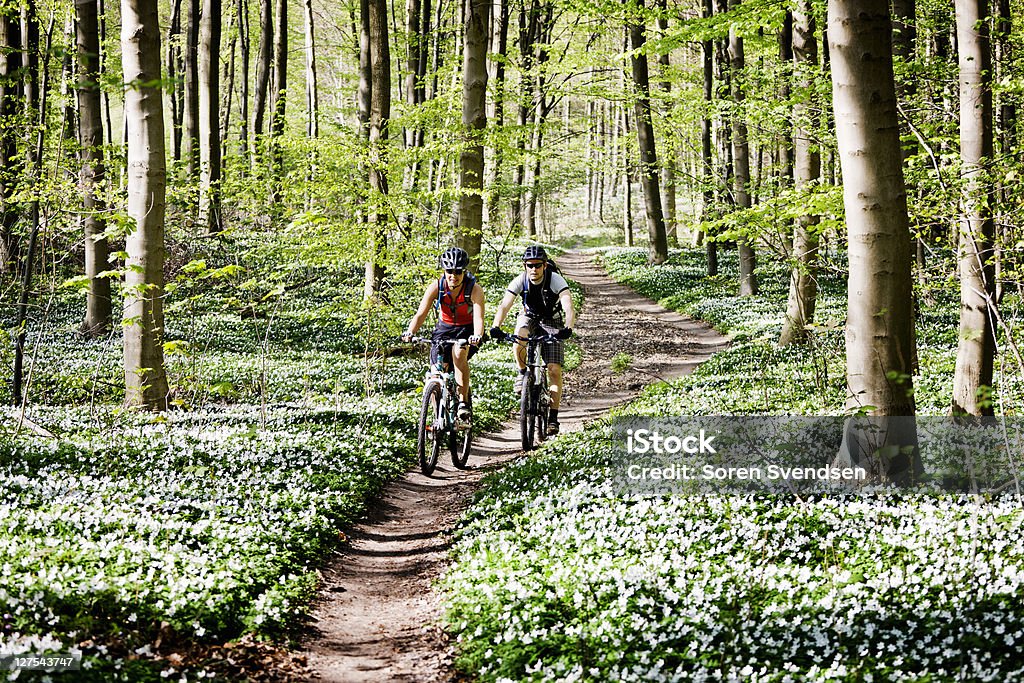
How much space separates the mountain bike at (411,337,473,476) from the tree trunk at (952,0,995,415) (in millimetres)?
5640

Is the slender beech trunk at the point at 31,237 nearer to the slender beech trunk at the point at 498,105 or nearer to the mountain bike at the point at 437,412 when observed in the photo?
the mountain bike at the point at 437,412

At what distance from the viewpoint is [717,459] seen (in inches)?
338

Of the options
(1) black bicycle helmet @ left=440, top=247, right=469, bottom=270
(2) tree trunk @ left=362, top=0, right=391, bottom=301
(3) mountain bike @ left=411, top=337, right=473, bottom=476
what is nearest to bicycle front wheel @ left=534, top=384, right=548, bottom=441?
(3) mountain bike @ left=411, top=337, right=473, bottom=476

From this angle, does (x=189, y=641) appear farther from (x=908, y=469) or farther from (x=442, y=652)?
(x=908, y=469)

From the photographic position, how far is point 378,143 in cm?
1642

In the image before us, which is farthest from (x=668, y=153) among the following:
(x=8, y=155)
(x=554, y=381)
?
(x=8, y=155)

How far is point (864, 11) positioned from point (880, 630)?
4.67 metres

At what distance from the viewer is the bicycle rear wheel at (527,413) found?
10.7 metres

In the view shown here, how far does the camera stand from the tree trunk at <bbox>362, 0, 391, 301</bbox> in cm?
1463

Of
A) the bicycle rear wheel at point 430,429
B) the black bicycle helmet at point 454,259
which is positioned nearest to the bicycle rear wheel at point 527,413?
the bicycle rear wheel at point 430,429

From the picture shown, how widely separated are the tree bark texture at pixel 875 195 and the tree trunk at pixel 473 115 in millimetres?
8660

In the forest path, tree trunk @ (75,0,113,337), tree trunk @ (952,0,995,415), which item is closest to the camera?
the forest path

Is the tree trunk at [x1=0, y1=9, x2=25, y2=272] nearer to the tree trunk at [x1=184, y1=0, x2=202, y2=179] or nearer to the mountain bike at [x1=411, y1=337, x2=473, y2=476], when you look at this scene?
the mountain bike at [x1=411, y1=337, x2=473, y2=476]

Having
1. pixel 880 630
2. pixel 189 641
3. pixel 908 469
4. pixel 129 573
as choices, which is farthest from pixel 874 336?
pixel 129 573
